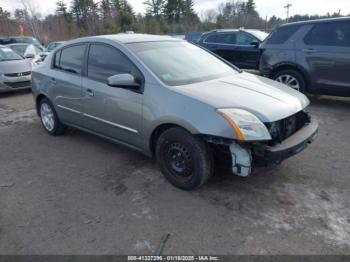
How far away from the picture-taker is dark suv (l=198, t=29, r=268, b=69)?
31.7 feet

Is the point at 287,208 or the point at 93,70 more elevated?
the point at 93,70

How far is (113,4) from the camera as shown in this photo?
49.1 m

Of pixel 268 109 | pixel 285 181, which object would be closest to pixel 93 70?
pixel 268 109

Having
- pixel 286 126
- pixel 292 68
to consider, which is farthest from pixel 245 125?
pixel 292 68

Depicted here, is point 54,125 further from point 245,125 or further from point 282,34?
point 282,34

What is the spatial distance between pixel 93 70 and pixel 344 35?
4913 millimetres

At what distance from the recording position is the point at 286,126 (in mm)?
3148

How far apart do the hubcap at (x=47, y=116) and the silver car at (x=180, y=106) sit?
678 millimetres

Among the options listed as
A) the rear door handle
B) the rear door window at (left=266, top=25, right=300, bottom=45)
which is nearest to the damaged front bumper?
the rear door handle

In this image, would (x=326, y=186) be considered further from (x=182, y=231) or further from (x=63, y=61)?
(x=63, y=61)

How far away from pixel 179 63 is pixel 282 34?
4021 mm

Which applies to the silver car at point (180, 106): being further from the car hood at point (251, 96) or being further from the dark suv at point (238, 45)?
the dark suv at point (238, 45)

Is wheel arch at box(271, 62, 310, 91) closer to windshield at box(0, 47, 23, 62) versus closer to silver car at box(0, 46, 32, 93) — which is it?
silver car at box(0, 46, 32, 93)

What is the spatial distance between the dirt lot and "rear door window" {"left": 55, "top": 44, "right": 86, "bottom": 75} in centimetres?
124
